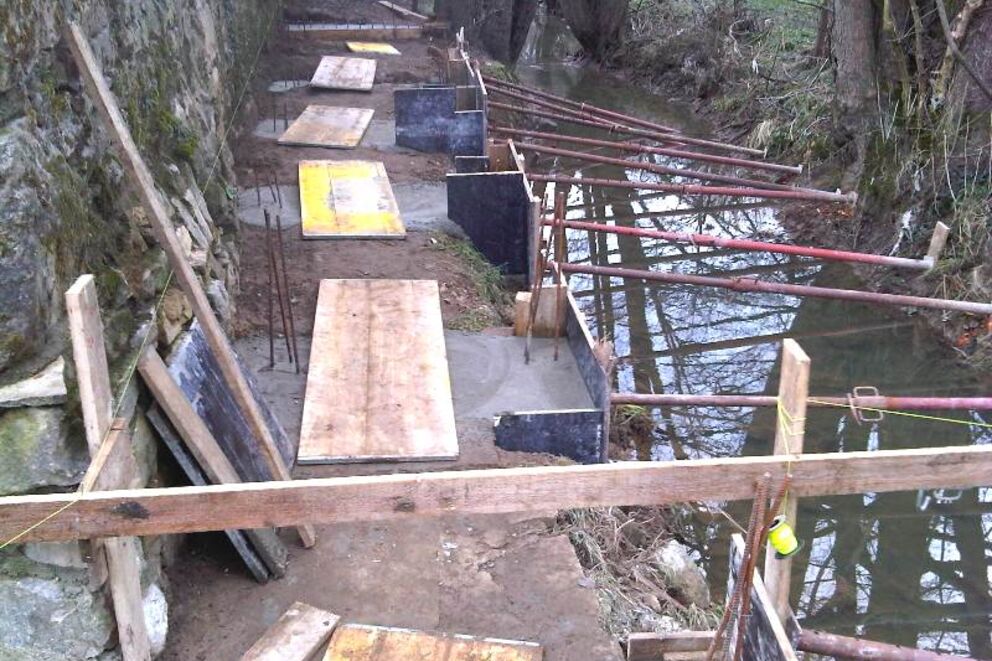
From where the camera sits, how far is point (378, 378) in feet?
19.7

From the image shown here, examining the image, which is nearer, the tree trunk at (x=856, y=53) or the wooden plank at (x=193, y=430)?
the wooden plank at (x=193, y=430)

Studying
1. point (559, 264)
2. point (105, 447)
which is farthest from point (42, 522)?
point (559, 264)

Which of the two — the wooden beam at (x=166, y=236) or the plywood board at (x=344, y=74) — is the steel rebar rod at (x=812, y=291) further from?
the plywood board at (x=344, y=74)

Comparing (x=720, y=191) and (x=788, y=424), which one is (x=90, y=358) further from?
(x=720, y=191)

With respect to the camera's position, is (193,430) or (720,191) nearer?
(193,430)

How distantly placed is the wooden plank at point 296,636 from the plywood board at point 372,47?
43.8 feet

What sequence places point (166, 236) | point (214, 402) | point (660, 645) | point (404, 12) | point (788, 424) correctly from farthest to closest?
point (404, 12)
point (214, 402)
point (166, 236)
point (660, 645)
point (788, 424)

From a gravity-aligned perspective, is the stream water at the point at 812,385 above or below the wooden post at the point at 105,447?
below

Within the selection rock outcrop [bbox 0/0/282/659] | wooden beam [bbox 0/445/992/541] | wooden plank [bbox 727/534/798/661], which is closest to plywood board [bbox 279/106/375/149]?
rock outcrop [bbox 0/0/282/659]

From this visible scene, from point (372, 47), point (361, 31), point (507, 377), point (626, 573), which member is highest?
point (361, 31)

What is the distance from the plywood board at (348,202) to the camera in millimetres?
8414

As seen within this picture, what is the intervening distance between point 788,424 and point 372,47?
14639 mm

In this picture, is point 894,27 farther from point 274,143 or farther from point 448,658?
point 448,658

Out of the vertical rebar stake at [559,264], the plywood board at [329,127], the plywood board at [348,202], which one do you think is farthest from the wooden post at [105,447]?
the plywood board at [329,127]
